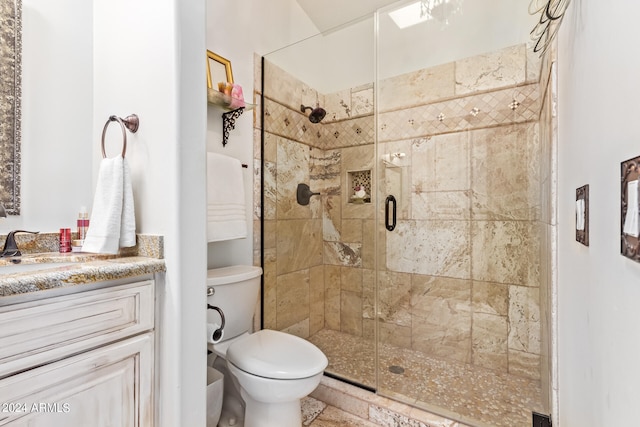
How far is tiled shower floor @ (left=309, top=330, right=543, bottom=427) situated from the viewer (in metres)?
1.54

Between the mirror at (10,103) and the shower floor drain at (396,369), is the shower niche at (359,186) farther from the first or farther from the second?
the mirror at (10,103)

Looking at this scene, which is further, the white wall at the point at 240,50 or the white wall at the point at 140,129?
the white wall at the point at 240,50

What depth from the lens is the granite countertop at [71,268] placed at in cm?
72

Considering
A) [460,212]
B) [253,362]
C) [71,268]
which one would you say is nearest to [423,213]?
[460,212]

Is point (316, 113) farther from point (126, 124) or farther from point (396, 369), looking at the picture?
point (396, 369)

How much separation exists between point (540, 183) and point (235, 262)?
188cm

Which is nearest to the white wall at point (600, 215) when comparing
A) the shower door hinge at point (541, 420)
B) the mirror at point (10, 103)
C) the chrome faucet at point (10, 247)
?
the shower door hinge at point (541, 420)

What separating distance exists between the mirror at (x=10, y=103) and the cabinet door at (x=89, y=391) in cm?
73

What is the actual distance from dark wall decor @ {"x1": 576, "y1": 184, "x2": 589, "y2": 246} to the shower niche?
1.59 m

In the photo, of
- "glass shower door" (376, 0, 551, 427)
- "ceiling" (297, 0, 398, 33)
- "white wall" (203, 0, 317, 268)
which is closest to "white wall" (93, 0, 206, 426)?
"white wall" (203, 0, 317, 268)

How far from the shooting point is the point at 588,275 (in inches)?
28.0

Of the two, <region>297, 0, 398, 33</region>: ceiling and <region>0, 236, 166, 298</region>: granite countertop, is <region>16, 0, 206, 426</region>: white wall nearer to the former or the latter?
<region>0, 236, 166, 298</region>: granite countertop

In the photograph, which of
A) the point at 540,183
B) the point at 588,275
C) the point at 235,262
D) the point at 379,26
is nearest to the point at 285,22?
the point at 379,26

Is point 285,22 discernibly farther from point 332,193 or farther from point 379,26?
point 332,193
